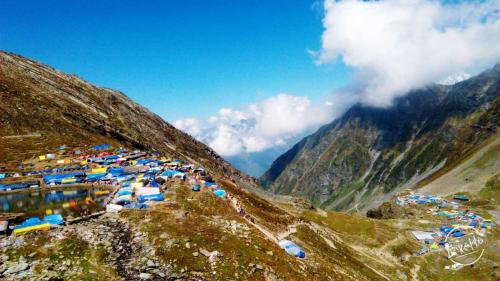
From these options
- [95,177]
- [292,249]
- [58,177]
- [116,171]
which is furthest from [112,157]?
[292,249]

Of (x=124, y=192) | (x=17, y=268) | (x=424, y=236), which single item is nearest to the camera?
(x=17, y=268)

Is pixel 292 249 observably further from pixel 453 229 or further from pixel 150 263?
pixel 453 229

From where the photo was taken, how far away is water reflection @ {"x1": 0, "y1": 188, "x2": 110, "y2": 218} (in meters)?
63.2

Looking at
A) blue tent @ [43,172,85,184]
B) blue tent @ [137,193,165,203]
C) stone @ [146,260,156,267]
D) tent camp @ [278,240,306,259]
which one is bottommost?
tent camp @ [278,240,306,259]

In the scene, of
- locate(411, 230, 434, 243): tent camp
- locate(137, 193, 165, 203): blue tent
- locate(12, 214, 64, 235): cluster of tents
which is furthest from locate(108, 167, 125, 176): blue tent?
locate(411, 230, 434, 243): tent camp

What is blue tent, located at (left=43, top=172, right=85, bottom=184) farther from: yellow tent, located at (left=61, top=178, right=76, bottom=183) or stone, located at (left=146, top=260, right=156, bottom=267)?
stone, located at (left=146, top=260, right=156, bottom=267)

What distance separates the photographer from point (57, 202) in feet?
235

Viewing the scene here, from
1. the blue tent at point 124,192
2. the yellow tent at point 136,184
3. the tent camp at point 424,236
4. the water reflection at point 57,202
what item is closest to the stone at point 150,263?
the water reflection at point 57,202

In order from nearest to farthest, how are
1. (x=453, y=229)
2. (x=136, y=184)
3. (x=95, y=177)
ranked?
(x=136, y=184) → (x=95, y=177) → (x=453, y=229)

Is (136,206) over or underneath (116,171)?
underneath

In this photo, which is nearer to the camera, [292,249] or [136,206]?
[136,206]

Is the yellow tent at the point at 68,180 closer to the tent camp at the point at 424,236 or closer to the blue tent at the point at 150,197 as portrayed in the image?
the blue tent at the point at 150,197

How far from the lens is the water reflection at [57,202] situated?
6322 centimetres

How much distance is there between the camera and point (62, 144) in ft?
416
